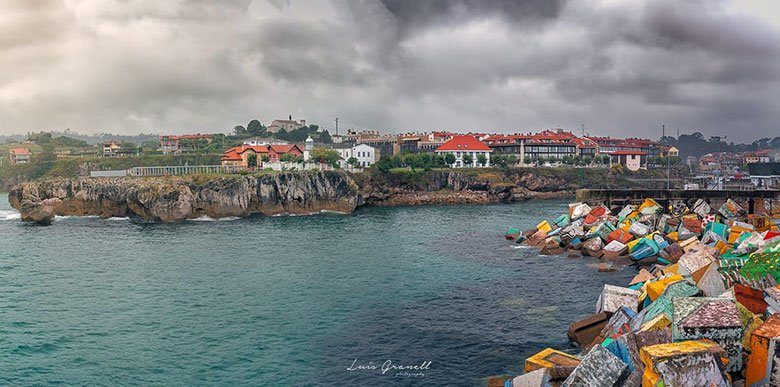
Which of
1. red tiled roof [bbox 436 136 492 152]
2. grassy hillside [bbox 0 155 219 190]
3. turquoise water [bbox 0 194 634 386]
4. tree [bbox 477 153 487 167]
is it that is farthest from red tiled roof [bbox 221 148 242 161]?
turquoise water [bbox 0 194 634 386]

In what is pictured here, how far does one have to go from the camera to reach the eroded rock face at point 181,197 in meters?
77.8

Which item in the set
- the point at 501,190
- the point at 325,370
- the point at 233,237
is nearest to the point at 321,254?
the point at 233,237

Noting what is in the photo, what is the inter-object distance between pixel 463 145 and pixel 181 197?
74834 mm

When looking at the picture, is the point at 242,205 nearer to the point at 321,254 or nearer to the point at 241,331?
the point at 321,254

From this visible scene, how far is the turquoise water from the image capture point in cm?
2047

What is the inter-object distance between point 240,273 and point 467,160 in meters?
92.6

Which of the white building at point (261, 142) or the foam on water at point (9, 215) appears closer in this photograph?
the foam on water at point (9, 215)

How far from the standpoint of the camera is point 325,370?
19.9 metres

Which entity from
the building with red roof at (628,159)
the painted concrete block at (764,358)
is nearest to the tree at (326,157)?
the building with red roof at (628,159)

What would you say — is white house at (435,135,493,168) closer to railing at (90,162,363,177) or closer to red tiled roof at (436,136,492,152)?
red tiled roof at (436,136,492,152)

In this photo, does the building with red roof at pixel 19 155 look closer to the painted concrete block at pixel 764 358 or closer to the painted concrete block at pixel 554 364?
the painted concrete block at pixel 554 364

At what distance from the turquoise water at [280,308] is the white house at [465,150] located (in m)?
75.0

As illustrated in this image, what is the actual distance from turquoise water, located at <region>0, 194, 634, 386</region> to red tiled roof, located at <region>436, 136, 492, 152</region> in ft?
263

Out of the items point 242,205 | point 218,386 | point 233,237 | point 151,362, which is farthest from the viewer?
point 242,205
